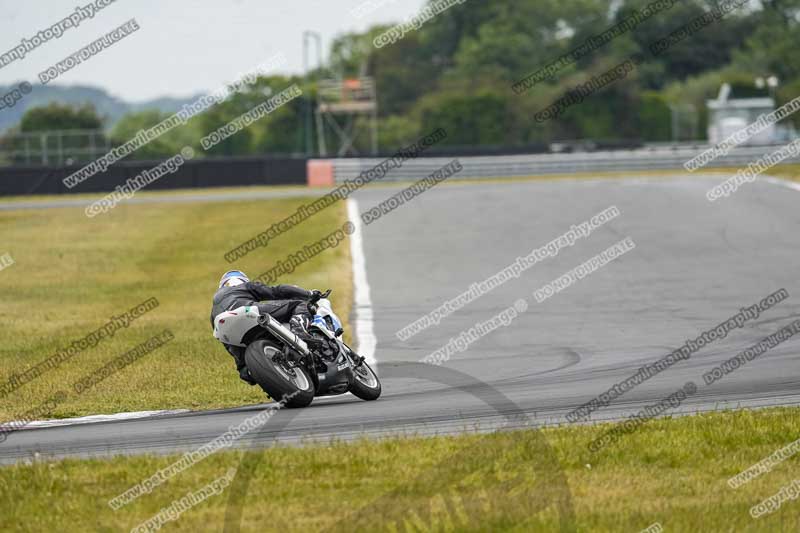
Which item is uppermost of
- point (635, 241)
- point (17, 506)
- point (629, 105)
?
point (17, 506)

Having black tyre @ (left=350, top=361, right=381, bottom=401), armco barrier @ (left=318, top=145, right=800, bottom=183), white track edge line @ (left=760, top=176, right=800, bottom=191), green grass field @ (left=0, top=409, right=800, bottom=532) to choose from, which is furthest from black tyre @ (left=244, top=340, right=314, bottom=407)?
armco barrier @ (left=318, top=145, right=800, bottom=183)

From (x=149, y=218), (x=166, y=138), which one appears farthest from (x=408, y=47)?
(x=149, y=218)

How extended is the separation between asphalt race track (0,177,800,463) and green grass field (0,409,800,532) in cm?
86

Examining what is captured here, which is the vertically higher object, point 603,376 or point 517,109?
point 603,376

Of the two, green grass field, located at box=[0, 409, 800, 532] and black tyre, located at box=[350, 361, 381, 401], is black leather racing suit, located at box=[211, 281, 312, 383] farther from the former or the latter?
green grass field, located at box=[0, 409, 800, 532]

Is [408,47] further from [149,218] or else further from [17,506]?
[17,506]

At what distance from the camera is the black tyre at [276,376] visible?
1023cm

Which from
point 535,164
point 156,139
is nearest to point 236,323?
point 535,164

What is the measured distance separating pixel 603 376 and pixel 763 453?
3473 mm

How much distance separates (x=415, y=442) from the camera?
8664 mm

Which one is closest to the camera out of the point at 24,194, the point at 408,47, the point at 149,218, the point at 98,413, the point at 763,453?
the point at 763,453

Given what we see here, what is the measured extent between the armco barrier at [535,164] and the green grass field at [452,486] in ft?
113

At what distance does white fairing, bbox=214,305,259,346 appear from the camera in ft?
33.7

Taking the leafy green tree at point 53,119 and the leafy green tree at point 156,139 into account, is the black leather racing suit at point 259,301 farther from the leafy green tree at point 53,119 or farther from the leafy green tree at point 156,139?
the leafy green tree at point 53,119
